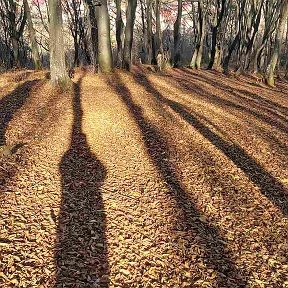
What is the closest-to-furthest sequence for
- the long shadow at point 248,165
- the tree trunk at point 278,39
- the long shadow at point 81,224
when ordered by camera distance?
the long shadow at point 81,224 → the long shadow at point 248,165 → the tree trunk at point 278,39

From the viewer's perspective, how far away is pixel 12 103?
9570 mm

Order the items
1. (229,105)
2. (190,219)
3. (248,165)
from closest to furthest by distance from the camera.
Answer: (190,219)
(248,165)
(229,105)

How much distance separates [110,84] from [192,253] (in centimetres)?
927

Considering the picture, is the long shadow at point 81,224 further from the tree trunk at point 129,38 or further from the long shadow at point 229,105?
the tree trunk at point 129,38

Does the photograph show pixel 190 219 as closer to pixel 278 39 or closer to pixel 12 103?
pixel 12 103

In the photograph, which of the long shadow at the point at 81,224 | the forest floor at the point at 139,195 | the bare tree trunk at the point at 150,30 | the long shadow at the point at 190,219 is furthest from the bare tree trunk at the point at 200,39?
the long shadow at the point at 81,224

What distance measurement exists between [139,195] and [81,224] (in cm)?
120

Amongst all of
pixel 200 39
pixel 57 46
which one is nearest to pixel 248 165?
pixel 57 46

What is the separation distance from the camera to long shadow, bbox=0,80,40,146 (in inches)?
309

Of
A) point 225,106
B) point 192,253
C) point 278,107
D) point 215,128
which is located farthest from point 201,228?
point 278,107

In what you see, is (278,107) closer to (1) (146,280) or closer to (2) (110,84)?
(2) (110,84)

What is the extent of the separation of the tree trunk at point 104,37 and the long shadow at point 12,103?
335cm

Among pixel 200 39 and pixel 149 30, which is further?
pixel 149 30

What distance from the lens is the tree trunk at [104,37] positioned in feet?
45.3
